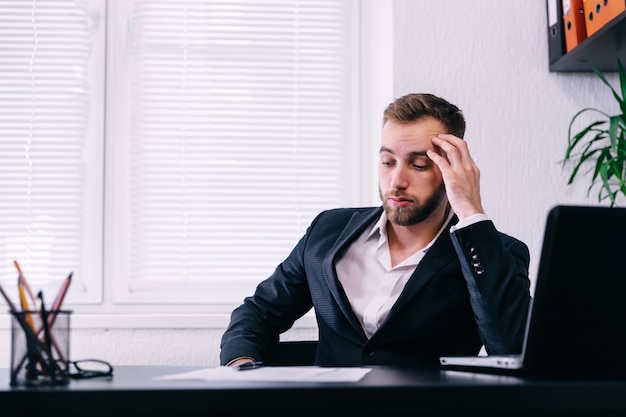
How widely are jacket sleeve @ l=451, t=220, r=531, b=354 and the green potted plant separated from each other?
858mm

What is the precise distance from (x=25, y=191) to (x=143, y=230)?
0.44 meters

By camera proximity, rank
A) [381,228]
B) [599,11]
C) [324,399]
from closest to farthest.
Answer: [324,399] < [381,228] < [599,11]

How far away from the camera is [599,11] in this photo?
6.58ft

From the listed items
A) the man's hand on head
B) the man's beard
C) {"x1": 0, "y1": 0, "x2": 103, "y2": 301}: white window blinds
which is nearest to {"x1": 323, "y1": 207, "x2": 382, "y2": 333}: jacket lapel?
the man's beard

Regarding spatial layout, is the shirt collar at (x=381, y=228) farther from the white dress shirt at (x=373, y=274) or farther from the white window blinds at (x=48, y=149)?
the white window blinds at (x=48, y=149)

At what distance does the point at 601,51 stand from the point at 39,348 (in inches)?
76.3

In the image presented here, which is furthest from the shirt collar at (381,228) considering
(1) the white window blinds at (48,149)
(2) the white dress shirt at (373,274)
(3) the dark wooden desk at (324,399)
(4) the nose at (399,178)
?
(1) the white window blinds at (48,149)

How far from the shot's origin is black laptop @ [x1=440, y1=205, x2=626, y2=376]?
2.69 feet

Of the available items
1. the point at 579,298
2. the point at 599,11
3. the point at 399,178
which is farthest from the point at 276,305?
the point at 599,11

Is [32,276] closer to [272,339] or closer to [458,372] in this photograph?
[272,339]

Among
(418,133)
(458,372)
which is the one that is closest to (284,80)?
(418,133)

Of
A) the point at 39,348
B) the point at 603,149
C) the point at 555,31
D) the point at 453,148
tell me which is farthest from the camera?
the point at 555,31

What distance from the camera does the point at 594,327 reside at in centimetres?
84

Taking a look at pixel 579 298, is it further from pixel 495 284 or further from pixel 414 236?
pixel 414 236
